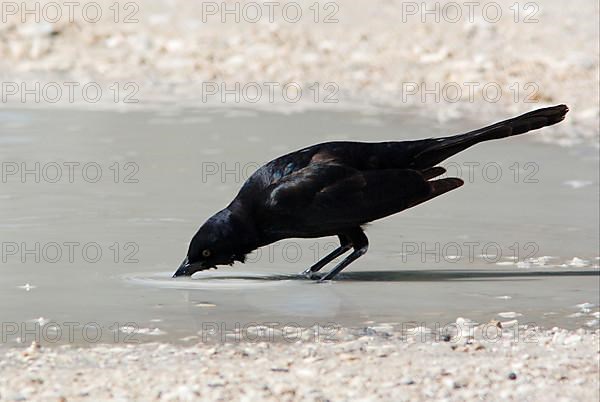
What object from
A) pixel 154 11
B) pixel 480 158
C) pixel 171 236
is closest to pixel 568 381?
pixel 171 236

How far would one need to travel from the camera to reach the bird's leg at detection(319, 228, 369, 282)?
727 cm

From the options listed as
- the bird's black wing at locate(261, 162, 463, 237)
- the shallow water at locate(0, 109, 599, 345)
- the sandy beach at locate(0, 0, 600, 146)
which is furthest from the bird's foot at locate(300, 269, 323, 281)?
the sandy beach at locate(0, 0, 600, 146)

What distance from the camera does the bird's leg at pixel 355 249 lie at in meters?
7.27

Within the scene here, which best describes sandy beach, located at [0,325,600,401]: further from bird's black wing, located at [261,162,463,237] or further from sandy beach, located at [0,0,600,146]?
sandy beach, located at [0,0,600,146]

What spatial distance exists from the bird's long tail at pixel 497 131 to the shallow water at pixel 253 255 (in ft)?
1.96

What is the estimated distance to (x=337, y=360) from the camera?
5.41 meters

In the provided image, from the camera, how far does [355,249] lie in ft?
24.2

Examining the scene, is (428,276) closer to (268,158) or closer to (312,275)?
(312,275)

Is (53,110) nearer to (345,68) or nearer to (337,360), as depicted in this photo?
(345,68)

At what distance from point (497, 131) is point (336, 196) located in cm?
87

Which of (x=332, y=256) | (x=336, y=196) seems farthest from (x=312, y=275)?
(x=336, y=196)

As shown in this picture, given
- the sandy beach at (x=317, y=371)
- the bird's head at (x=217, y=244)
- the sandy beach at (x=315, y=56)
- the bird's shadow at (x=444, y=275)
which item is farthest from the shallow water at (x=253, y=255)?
the sandy beach at (x=315, y=56)

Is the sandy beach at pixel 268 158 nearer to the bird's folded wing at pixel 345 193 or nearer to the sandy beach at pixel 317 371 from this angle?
the sandy beach at pixel 317 371

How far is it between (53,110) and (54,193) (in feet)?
10.5
